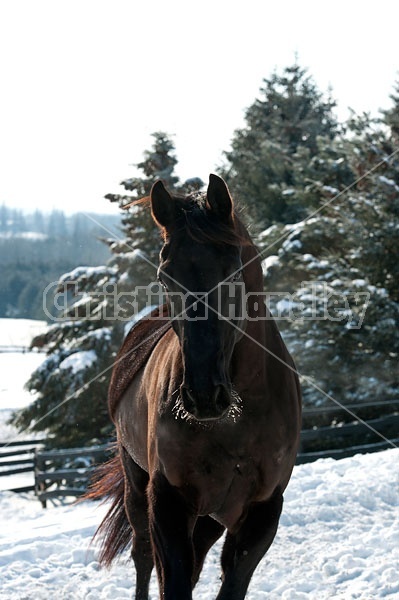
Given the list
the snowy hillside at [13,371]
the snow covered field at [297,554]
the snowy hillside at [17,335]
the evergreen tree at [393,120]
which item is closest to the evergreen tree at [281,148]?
the evergreen tree at [393,120]

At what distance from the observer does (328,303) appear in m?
10.8

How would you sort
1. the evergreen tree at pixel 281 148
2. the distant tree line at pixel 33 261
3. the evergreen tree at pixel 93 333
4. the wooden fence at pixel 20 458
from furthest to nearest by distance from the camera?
the distant tree line at pixel 33 261
the evergreen tree at pixel 281 148
the wooden fence at pixel 20 458
the evergreen tree at pixel 93 333

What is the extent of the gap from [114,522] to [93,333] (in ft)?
23.5

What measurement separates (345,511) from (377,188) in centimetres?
736

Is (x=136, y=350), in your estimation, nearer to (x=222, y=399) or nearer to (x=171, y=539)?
(x=171, y=539)

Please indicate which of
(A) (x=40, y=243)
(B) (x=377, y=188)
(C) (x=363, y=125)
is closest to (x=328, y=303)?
(B) (x=377, y=188)

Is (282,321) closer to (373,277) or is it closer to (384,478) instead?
(373,277)

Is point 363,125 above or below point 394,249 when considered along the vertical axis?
above

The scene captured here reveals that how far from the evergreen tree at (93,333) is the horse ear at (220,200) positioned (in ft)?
27.8

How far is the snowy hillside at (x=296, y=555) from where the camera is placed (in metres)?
4.29

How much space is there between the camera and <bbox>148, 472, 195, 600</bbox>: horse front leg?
2572mm

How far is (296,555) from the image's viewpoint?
489 centimetres

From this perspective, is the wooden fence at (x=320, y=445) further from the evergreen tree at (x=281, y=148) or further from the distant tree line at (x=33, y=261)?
the distant tree line at (x=33, y=261)

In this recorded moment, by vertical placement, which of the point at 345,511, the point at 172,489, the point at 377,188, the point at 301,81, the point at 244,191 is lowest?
the point at 345,511
